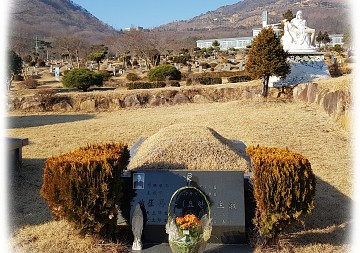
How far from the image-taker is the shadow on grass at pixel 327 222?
15.0 ft

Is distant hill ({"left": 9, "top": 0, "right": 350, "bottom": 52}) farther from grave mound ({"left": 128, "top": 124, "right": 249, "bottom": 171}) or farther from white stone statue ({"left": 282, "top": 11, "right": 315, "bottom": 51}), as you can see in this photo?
grave mound ({"left": 128, "top": 124, "right": 249, "bottom": 171})

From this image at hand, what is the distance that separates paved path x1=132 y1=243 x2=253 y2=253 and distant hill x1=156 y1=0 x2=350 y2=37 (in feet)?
275

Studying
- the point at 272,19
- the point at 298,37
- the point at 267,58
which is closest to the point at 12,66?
the point at 267,58

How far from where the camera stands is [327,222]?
16.7 feet

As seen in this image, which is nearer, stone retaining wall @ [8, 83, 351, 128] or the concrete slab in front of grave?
the concrete slab in front of grave

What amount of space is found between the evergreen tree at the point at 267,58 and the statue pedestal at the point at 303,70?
1.17 m

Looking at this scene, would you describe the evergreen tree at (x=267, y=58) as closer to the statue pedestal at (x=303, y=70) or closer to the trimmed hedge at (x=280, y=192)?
the statue pedestal at (x=303, y=70)

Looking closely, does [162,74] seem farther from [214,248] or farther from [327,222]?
[214,248]

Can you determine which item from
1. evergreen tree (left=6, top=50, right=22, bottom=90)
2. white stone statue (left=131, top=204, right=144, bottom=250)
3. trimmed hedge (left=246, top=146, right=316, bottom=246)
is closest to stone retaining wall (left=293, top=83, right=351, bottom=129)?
trimmed hedge (left=246, top=146, right=316, bottom=246)

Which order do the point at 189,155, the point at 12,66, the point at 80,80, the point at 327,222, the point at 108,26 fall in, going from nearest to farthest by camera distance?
1. the point at 189,155
2. the point at 327,222
3. the point at 80,80
4. the point at 12,66
5. the point at 108,26

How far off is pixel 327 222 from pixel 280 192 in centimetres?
145

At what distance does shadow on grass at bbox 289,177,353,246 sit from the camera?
457 centimetres

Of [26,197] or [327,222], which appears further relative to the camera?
[26,197]

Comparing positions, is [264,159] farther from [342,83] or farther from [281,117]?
[342,83]
